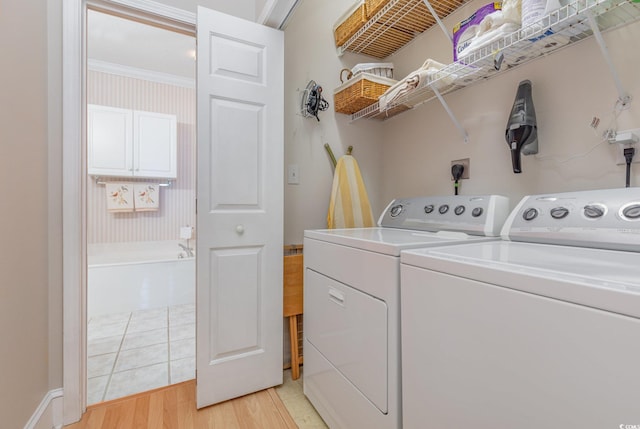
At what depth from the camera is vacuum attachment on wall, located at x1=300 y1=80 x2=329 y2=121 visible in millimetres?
1760

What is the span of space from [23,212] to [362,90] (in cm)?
168

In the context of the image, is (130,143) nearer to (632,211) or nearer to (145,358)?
(145,358)

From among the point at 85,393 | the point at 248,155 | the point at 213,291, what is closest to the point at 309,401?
the point at 213,291

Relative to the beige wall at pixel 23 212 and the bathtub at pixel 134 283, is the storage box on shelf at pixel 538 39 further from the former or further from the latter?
the bathtub at pixel 134 283

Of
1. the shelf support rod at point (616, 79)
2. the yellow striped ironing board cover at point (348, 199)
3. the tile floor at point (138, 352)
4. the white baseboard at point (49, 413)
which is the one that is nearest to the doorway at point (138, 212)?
the tile floor at point (138, 352)

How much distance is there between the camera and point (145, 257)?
3467mm

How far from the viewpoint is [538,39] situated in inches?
40.0

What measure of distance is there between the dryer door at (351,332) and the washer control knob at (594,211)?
0.69 meters

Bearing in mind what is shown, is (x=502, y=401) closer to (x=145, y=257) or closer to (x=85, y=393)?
(x=85, y=393)

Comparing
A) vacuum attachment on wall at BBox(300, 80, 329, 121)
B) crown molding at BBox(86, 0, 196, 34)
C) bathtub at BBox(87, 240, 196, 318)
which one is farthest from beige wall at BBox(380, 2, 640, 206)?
bathtub at BBox(87, 240, 196, 318)

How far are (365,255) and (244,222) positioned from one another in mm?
772

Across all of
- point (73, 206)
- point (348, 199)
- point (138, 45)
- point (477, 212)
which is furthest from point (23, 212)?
point (138, 45)

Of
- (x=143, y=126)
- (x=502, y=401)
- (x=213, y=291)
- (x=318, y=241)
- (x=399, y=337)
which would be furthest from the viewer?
(x=143, y=126)

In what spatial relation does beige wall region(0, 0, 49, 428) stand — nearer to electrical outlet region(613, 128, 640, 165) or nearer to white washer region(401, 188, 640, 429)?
white washer region(401, 188, 640, 429)
